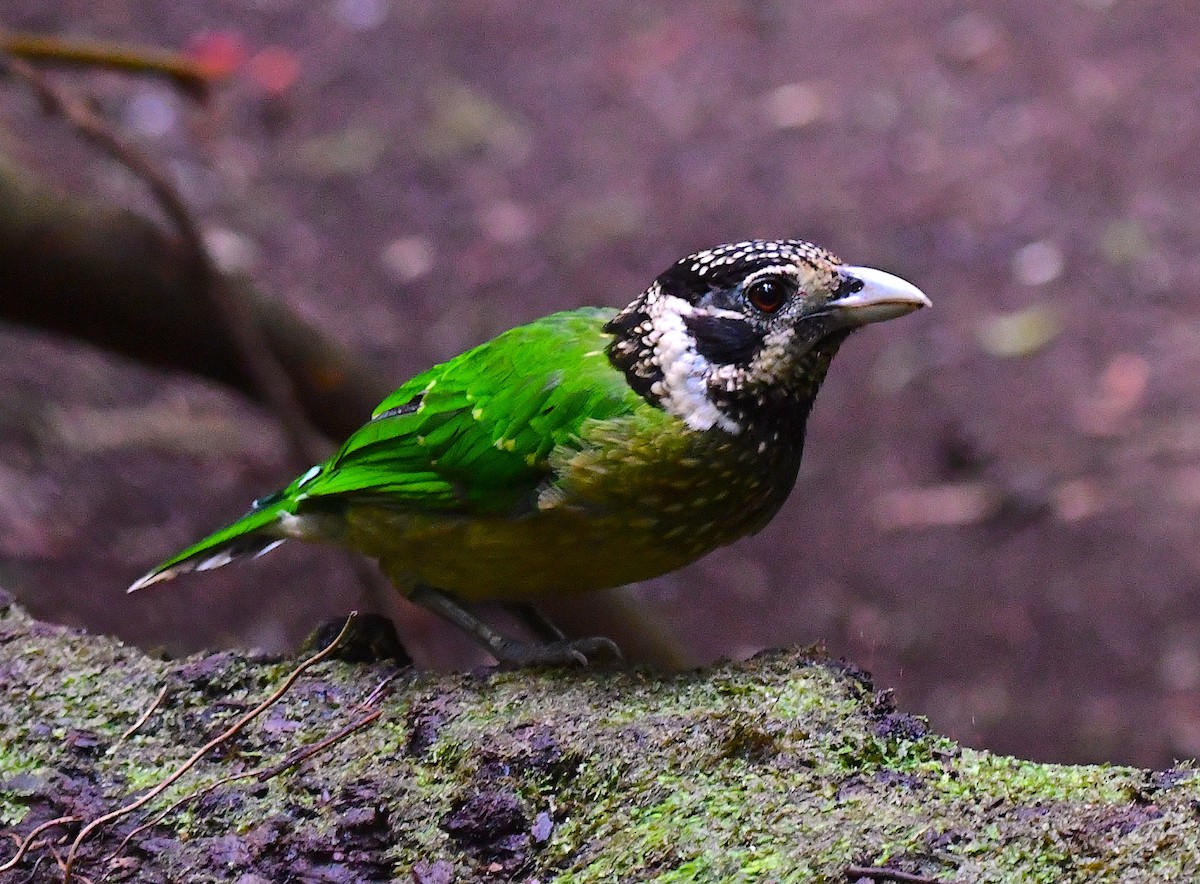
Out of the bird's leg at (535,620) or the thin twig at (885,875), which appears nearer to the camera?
the thin twig at (885,875)

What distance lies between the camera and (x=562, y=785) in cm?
230

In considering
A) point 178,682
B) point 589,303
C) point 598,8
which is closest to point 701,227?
point 589,303

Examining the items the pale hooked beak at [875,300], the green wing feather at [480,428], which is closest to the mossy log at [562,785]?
the green wing feather at [480,428]

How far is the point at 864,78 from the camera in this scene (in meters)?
7.86

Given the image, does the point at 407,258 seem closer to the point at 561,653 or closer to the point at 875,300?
the point at 561,653

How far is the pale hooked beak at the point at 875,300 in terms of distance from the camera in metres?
2.70

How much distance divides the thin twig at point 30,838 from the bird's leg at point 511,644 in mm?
964

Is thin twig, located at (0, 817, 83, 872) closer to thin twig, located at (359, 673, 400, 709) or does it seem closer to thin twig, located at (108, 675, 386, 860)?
thin twig, located at (108, 675, 386, 860)

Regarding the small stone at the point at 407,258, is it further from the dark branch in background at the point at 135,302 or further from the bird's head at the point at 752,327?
the bird's head at the point at 752,327

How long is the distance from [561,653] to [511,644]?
27cm

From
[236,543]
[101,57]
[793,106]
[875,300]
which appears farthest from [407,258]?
[875,300]

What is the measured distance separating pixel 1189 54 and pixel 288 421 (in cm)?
586

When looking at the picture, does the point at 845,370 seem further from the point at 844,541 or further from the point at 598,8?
the point at 598,8

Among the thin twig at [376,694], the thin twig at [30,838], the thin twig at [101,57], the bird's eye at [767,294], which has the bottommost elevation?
the thin twig at [30,838]
